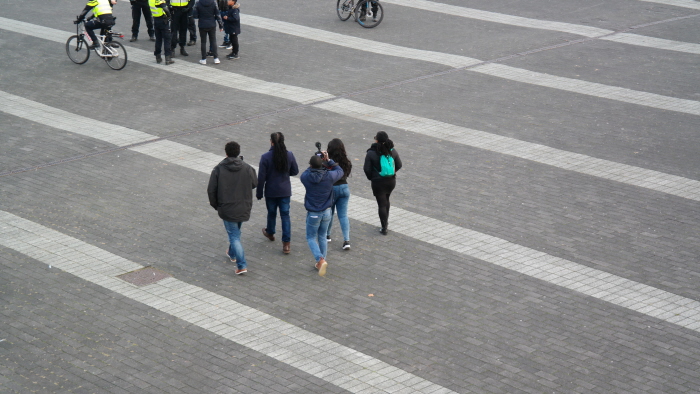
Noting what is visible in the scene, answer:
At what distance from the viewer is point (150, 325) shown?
8.73m

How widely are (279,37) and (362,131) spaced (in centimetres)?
749

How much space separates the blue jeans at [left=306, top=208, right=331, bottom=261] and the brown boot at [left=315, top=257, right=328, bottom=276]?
0.07 metres

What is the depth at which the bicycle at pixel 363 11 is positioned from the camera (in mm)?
22672

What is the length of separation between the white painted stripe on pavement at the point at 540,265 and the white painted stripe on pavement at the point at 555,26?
12394 mm

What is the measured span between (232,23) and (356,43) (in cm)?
348

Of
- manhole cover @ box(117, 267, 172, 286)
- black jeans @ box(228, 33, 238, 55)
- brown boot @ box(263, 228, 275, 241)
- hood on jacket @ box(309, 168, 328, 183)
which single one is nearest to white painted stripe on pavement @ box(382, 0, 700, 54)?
black jeans @ box(228, 33, 238, 55)

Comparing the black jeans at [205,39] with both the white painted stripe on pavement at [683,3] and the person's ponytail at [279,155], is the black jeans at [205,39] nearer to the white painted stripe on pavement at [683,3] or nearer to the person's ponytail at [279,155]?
the person's ponytail at [279,155]

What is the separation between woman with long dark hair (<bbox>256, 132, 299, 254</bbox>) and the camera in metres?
10.1

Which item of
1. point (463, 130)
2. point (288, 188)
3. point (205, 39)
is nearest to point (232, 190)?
point (288, 188)

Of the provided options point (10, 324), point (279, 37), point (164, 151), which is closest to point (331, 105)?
point (164, 151)

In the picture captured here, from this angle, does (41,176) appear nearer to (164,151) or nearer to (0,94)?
(164,151)

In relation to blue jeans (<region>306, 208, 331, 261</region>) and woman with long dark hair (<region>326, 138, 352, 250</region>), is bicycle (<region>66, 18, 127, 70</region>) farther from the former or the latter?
blue jeans (<region>306, 208, 331, 261</region>)

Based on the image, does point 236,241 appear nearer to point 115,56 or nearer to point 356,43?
point 115,56

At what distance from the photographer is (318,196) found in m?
9.85
